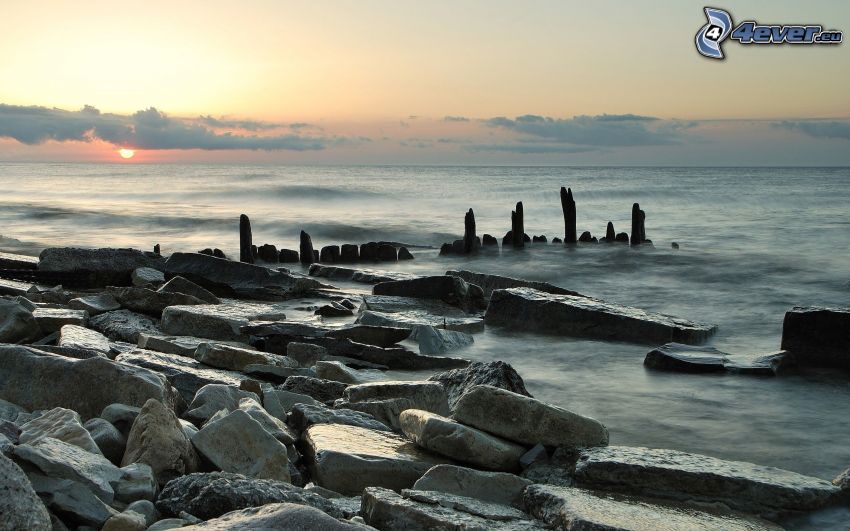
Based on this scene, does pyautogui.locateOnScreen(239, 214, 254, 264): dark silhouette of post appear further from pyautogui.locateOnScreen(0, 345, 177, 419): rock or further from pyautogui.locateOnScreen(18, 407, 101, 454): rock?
pyautogui.locateOnScreen(18, 407, 101, 454): rock

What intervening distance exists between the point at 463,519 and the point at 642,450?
186 centimetres

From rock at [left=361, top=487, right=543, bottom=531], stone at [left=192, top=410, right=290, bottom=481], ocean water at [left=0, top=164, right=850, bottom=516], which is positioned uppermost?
stone at [left=192, top=410, right=290, bottom=481]

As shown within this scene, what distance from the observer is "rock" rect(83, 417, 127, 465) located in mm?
3944

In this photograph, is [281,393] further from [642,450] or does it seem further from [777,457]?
[777,457]

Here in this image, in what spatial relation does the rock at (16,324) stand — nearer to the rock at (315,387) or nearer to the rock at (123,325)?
the rock at (123,325)

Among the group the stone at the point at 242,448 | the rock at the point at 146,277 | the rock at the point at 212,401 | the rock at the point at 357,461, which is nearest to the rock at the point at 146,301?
the rock at the point at 146,277

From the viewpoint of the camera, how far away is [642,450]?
503 centimetres

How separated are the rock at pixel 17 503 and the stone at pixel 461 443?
241 cm

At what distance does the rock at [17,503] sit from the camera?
259 cm

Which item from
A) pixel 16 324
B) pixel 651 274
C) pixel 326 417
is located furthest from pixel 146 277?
pixel 651 274

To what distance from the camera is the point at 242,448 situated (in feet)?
13.2

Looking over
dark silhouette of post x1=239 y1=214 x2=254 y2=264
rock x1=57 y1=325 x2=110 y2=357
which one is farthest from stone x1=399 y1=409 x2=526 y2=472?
dark silhouette of post x1=239 y1=214 x2=254 y2=264

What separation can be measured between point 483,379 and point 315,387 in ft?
4.14

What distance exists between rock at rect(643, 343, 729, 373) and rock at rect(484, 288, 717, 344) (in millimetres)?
915
